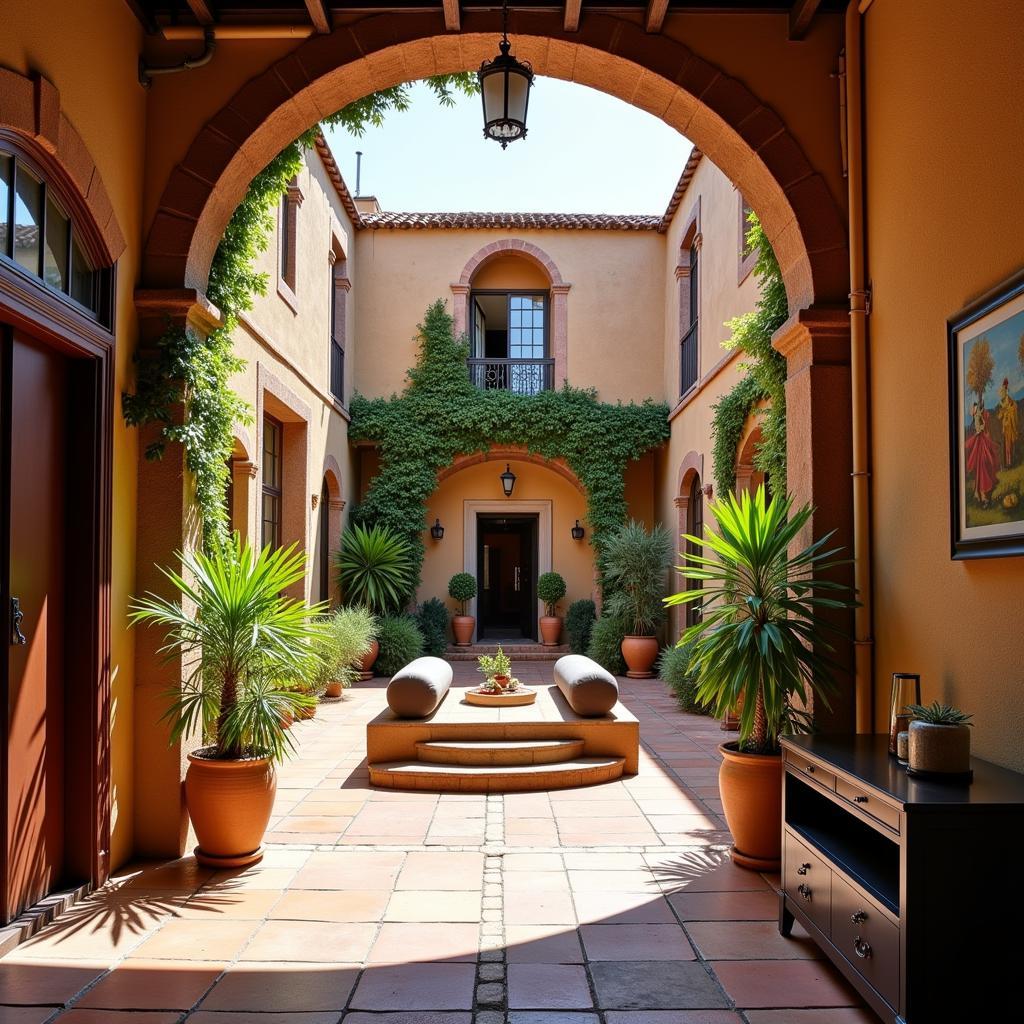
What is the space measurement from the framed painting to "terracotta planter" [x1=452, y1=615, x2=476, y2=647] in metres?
11.1

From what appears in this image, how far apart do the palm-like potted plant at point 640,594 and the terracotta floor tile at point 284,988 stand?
871 centimetres

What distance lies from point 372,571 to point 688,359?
5.05 m

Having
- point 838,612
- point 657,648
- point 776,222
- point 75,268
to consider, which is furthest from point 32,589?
point 657,648

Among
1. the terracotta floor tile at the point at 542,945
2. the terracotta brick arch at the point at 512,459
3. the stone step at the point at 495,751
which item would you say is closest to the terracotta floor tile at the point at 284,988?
the terracotta floor tile at the point at 542,945

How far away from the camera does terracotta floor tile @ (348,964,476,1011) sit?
295 centimetres

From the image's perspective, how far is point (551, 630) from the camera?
46.3ft

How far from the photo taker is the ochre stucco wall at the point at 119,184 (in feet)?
13.0

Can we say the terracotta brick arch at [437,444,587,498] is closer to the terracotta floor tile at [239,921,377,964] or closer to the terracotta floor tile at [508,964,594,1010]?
the terracotta floor tile at [239,921,377,964]

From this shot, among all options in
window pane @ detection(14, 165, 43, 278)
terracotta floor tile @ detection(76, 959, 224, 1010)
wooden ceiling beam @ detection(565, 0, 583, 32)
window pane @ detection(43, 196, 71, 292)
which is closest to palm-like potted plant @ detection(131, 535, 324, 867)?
terracotta floor tile @ detection(76, 959, 224, 1010)

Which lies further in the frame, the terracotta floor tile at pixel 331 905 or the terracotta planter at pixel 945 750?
the terracotta floor tile at pixel 331 905

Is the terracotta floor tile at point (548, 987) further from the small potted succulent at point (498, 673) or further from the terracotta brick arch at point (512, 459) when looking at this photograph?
the terracotta brick arch at point (512, 459)

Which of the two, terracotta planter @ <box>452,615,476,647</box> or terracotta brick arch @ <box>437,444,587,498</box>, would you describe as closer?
terracotta brick arch @ <box>437,444,587,498</box>

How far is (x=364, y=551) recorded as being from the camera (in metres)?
12.0

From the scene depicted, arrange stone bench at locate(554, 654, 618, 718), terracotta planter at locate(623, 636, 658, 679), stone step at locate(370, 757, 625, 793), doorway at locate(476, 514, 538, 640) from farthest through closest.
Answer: doorway at locate(476, 514, 538, 640) → terracotta planter at locate(623, 636, 658, 679) → stone bench at locate(554, 654, 618, 718) → stone step at locate(370, 757, 625, 793)
